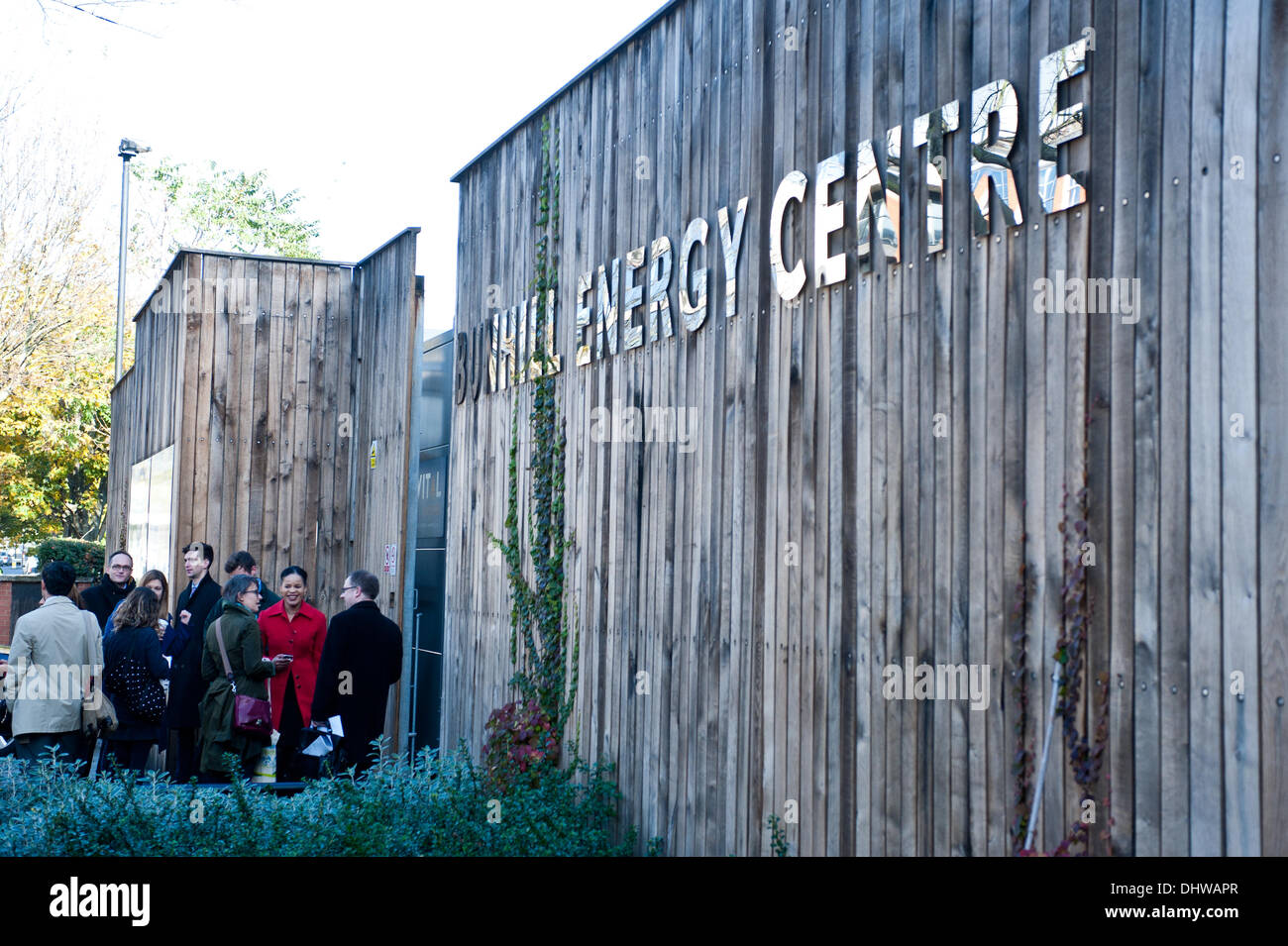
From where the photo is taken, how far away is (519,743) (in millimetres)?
7355

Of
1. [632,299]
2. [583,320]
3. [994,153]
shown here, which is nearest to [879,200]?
[994,153]

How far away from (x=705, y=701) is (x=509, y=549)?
8.14 ft

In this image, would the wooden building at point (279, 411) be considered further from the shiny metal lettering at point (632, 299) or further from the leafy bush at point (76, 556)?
the leafy bush at point (76, 556)

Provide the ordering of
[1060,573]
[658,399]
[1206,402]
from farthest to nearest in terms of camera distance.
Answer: [658,399]
[1060,573]
[1206,402]

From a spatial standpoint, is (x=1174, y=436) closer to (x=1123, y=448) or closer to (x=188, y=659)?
(x=1123, y=448)

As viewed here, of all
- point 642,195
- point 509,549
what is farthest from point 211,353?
point 642,195

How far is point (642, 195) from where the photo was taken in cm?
662

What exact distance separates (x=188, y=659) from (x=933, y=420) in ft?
19.4

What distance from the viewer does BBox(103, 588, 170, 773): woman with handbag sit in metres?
8.09

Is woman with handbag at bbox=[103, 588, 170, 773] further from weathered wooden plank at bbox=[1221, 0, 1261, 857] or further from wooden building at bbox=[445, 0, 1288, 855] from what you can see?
weathered wooden plank at bbox=[1221, 0, 1261, 857]

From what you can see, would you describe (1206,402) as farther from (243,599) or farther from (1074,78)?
(243,599)

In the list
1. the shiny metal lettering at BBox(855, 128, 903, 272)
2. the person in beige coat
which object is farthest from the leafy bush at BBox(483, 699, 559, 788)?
the shiny metal lettering at BBox(855, 128, 903, 272)

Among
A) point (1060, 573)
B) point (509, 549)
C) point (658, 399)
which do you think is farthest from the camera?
point (509, 549)

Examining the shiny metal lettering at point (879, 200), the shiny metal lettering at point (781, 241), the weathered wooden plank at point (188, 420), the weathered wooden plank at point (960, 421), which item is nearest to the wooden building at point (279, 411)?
the weathered wooden plank at point (188, 420)
